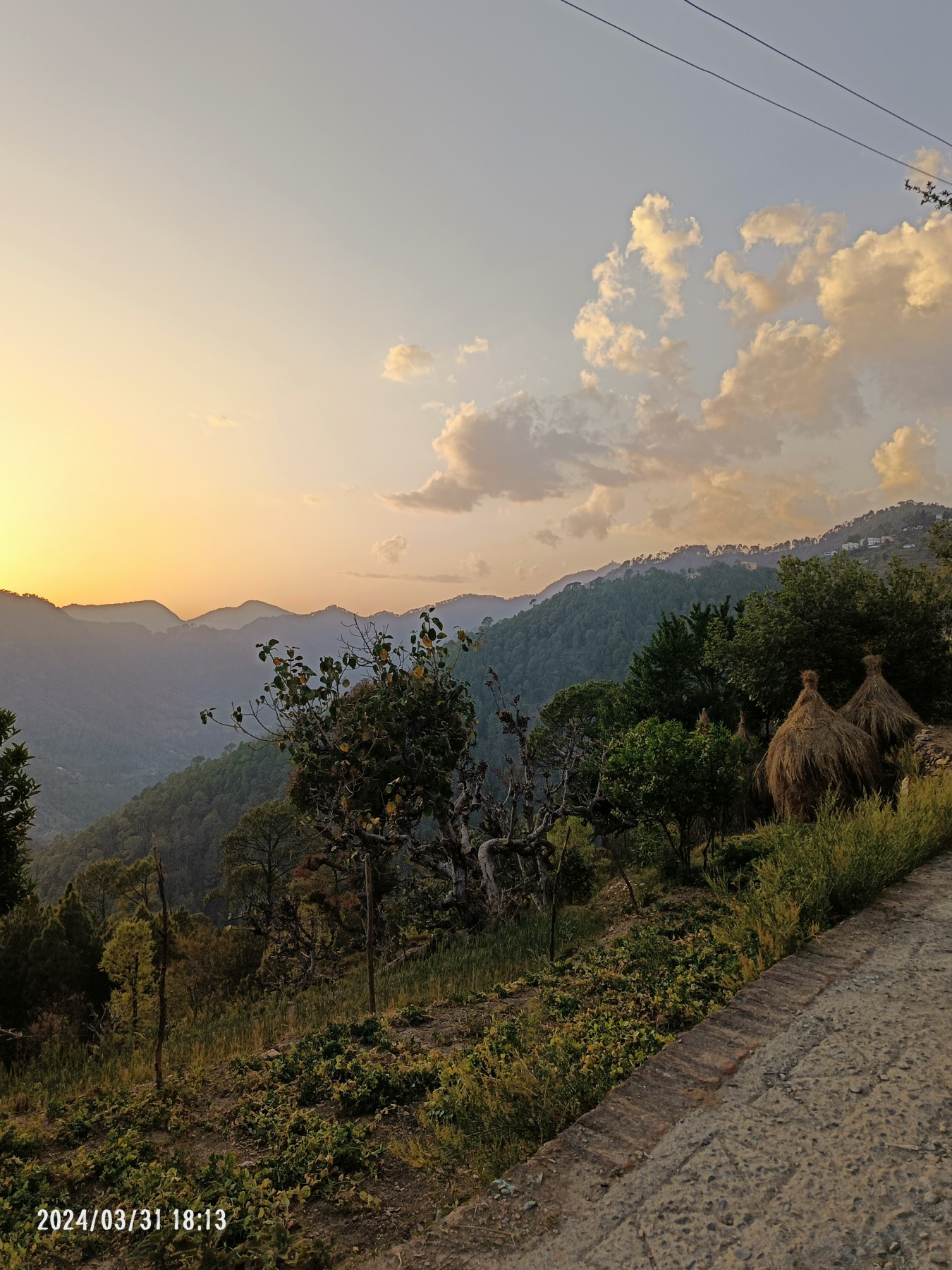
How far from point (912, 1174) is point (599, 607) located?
181875mm

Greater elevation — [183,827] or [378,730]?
[378,730]

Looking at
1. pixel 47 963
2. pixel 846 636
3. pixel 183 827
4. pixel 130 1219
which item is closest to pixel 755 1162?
pixel 130 1219

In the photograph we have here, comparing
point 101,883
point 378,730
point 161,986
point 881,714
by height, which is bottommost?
point 101,883

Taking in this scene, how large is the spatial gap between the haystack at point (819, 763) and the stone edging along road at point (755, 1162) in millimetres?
6885

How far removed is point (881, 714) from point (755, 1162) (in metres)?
11.3

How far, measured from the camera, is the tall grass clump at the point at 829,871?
207 inches

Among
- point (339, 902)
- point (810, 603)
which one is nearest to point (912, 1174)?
point (810, 603)

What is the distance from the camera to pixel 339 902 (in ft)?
86.1

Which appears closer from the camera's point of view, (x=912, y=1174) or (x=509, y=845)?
(x=912, y=1174)

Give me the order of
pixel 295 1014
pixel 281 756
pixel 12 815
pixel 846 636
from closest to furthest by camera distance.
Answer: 1. pixel 295 1014
2. pixel 12 815
3. pixel 846 636
4. pixel 281 756

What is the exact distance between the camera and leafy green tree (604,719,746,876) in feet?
37.2

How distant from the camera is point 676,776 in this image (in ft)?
37.3

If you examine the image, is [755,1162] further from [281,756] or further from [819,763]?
[281,756]

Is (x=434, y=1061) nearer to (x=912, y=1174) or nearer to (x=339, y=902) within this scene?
(x=912, y=1174)
